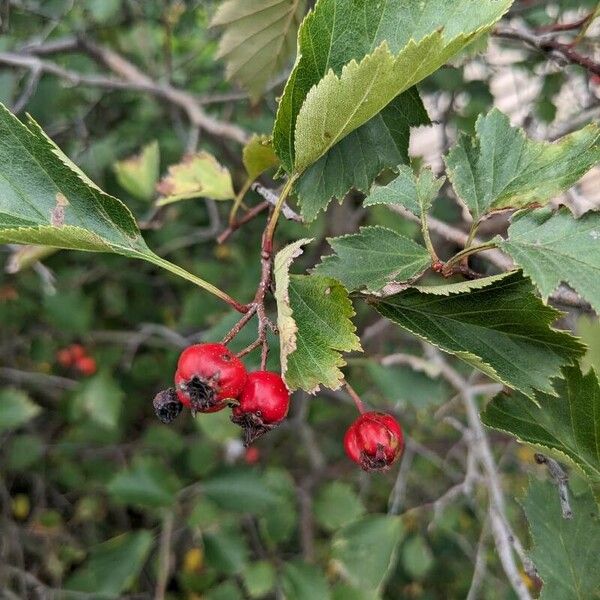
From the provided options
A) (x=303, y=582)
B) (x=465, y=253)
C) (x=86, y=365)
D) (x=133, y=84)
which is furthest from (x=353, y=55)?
(x=86, y=365)

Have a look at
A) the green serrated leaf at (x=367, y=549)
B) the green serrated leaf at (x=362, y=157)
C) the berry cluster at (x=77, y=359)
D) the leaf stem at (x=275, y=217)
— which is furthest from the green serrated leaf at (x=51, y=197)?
the berry cluster at (x=77, y=359)

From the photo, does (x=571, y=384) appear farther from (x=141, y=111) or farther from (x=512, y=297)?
(x=141, y=111)

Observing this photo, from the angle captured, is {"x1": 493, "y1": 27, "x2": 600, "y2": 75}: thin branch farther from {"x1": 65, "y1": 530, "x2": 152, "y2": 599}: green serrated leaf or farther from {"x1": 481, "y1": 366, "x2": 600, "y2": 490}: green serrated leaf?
{"x1": 65, "y1": 530, "x2": 152, "y2": 599}: green serrated leaf

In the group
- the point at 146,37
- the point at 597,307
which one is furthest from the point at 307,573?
the point at 146,37

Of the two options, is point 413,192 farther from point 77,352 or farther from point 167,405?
point 77,352

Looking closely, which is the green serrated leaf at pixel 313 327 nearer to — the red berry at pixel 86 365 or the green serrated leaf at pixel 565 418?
the green serrated leaf at pixel 565 418
